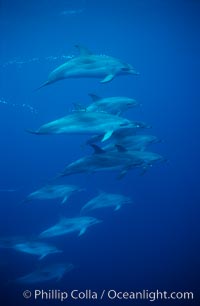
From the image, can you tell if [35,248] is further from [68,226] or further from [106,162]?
[106,162]

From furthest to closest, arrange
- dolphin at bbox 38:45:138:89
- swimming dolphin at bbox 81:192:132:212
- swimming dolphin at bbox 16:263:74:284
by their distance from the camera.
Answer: swimming dolphin at bbox 81:192:132:212
swimming dolphin at bbox 16:263:74:284
dolphin at bbox 38:45:138:89

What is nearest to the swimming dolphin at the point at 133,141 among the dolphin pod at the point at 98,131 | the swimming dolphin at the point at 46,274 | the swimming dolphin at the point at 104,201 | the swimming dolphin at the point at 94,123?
the dolphin pod at the point at 98,131

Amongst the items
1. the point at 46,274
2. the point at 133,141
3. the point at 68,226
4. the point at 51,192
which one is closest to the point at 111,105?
the point at 133,141

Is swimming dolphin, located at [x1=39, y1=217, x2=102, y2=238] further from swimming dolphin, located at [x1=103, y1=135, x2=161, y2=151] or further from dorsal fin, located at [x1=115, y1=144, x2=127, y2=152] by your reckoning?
dorsal fin, located at [x1=115, y1=144, x2=127, y2=152]

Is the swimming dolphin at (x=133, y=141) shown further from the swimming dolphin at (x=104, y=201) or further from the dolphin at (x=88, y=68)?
the swimming dolphin at (x=104, y=201)

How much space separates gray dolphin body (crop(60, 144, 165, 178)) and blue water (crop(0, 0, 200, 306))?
4213 millimetres

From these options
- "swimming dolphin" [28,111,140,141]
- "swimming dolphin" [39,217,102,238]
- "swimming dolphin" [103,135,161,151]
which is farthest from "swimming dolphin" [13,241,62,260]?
"swimming dolphin" [28,111,140,141]

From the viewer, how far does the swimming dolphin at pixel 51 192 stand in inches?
462

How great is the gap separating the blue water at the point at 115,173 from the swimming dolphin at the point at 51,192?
2.55 m

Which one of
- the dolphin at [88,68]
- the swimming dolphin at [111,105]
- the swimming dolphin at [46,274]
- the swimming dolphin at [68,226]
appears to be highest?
the dolphin at [88,68]

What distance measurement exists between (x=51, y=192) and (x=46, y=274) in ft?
7.72

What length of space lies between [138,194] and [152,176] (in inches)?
50.3

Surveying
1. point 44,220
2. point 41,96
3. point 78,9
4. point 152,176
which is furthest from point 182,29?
point 41,96

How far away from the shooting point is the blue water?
14.4 m
